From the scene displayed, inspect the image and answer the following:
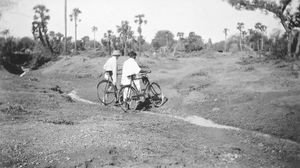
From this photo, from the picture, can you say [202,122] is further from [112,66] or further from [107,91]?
[112,66]

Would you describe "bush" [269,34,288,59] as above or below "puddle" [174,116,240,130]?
above

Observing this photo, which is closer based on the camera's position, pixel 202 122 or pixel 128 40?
pixel 202 122

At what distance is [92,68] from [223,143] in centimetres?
2467

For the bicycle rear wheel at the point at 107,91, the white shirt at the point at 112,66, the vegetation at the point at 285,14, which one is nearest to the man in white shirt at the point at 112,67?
the white shirt at the point at 112,66

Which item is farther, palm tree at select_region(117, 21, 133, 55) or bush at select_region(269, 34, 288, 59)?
palm tree at select_region(117, 21, 133, 55)

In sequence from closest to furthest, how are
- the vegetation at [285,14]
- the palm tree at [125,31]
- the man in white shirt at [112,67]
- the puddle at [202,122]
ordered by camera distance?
1. the puddle at [202,122]
2. the man in white shirt at [112,67]
3. the vegetation at [285,14]
4. the palm tree at [125,31]

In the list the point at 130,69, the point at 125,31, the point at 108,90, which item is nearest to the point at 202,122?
the point at 130,69

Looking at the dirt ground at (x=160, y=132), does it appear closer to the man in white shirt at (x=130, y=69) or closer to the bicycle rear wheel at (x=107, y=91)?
the bicycle rear wheel at (x=107, y=91)

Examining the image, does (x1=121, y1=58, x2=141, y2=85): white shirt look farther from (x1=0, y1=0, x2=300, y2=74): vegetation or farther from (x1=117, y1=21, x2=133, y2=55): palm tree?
(x1=117, y1=21, x2=133, y2=55): palm tree

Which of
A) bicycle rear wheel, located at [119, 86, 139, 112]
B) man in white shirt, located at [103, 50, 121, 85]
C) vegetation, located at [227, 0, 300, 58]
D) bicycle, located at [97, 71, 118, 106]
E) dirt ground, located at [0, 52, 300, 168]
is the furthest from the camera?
vegetation, located at [227, 0, 300, 58]

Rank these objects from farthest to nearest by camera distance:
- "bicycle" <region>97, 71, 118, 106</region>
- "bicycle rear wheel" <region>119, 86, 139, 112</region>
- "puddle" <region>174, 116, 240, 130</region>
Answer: "bicycle" <region>97, 71, 118, 106</region> < "bicycle rear wheel" <region>119, 86, 139, 112</region> < "puddle" <region>174, 116, 240, 130</region>

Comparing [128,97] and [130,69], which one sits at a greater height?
[130,69]

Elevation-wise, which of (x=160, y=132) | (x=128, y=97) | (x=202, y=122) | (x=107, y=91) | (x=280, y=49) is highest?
(x=280, y=49)

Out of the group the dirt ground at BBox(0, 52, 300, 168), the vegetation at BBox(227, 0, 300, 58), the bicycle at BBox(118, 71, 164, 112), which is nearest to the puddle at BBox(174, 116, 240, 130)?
the dirt ground at BBox(0, 52, 300, 168)
